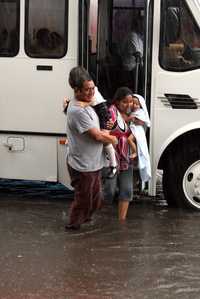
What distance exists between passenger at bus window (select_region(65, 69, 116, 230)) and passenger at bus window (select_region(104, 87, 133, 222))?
11.9 inches

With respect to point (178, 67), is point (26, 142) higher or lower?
lower

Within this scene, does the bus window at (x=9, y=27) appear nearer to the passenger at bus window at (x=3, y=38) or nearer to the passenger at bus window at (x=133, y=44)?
the passenger at bus window at (x=3, y=38)

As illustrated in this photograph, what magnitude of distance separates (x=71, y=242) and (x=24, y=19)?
2.84m

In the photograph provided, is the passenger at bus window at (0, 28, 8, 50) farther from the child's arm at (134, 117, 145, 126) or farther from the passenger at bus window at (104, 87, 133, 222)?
the child's arm at (134, 117, 145, 126)

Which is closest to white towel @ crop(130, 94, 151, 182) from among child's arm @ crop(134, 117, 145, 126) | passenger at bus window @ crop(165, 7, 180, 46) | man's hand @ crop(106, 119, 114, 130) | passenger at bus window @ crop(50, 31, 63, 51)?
child's arm @ crop(134, 117, 145, 126)

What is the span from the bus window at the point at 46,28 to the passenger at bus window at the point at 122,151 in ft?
3.77

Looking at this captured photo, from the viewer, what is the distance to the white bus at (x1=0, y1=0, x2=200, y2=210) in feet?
25.0

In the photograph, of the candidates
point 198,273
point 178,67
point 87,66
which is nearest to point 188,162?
point 178,67

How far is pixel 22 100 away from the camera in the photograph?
26.1ft

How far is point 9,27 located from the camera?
798 cm

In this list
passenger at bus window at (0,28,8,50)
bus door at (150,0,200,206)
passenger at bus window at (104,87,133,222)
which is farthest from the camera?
passenger at bus window at (0,28,8,50)

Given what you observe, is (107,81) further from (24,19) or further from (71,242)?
(71,242)

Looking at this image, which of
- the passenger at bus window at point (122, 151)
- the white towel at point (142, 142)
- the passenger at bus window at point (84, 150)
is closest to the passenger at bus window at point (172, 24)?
the white towel at point (142, 142)

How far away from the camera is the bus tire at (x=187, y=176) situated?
7.74 metres
